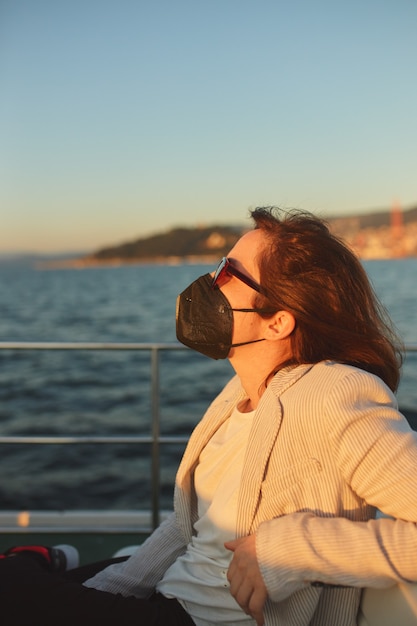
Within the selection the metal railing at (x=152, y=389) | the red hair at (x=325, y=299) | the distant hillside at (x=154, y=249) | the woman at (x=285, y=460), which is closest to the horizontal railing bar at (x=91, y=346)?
the metal railing at (x=152, y=389)

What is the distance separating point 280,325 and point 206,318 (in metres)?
0.17

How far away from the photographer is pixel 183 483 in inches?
60.2

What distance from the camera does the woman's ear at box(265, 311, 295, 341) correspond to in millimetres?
1388

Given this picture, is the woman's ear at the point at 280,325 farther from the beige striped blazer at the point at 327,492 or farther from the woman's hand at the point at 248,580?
the woman's hand at the point at 248,580

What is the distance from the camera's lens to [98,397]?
19.6 m

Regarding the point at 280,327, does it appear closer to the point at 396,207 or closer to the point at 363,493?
the point at 363,493

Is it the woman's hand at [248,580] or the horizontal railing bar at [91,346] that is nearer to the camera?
the woman's hand at [248,580]

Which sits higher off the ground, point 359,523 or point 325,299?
point 325,299

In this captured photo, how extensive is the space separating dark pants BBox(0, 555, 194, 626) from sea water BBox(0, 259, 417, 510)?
725mm

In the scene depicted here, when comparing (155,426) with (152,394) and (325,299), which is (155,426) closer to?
(152,394)

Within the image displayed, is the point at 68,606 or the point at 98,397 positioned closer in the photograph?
the point at 68,606

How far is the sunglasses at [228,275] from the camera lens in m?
1.42

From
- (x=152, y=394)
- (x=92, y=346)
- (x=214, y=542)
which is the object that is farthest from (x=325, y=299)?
(x=152, y=394)

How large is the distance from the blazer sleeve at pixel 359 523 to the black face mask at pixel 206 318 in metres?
0.32
